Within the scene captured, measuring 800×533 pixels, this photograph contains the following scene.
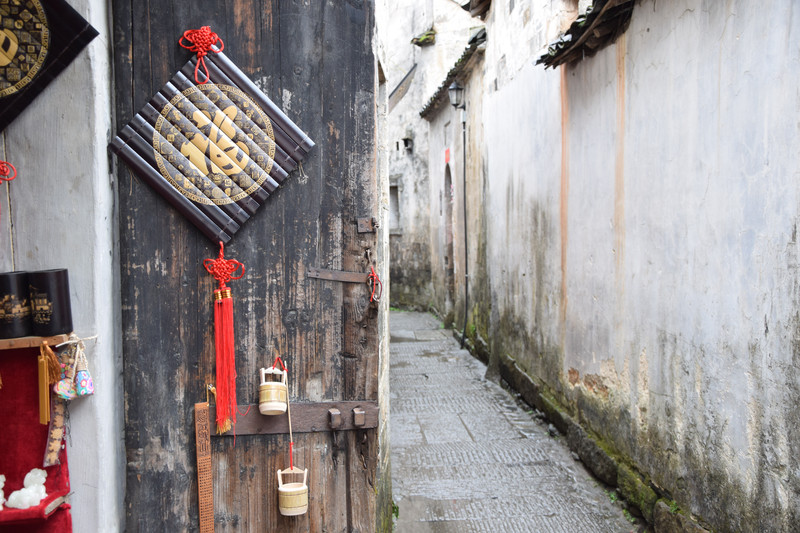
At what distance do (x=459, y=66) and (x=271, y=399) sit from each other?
8959mm

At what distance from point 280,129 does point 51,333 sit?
1.06 m

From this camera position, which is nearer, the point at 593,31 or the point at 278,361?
the point at 278,361

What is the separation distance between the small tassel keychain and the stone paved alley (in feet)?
8.45

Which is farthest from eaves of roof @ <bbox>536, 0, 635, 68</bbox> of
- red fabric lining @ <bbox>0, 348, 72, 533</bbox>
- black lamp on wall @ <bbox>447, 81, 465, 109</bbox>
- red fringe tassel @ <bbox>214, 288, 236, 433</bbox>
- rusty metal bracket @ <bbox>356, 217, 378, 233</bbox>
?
black lamp on wall @ <bbox>447, 81, 465, 109</bbox>

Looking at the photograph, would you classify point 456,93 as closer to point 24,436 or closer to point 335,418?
point 335,418

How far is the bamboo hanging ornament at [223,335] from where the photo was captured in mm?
2359

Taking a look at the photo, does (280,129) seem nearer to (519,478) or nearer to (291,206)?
(291,206)

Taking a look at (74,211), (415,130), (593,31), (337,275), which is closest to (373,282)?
(337,275)

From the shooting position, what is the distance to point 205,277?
2381 millimetres

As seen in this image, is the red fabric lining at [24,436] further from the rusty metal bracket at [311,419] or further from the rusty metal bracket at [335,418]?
the rusty metal bracket at [335,418]

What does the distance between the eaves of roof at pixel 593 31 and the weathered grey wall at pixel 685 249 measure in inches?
4.1

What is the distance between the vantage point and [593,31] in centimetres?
448

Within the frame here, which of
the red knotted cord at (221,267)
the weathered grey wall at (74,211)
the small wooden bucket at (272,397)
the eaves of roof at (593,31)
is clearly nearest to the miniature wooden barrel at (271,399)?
the small wooden bucket at (272,397)

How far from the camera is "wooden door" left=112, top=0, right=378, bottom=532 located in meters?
2.35
